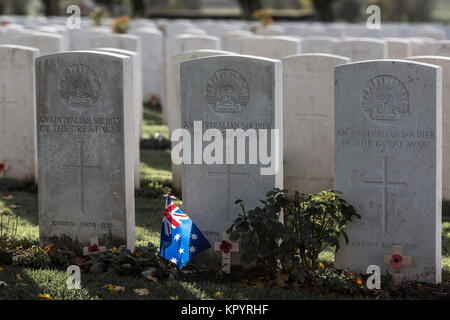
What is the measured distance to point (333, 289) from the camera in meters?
5.96

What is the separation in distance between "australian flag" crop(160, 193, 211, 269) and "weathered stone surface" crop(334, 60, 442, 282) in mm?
1169

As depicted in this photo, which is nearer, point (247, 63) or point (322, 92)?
point (247, 63)

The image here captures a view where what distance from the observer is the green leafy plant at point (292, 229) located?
600cm

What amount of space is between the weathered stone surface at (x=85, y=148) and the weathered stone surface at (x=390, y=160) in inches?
70.0

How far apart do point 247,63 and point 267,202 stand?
3.74ft

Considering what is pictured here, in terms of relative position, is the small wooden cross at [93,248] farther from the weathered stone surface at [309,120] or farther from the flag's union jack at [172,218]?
the weathered stone surface at [309,120]

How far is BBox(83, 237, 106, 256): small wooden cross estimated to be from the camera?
6.71m

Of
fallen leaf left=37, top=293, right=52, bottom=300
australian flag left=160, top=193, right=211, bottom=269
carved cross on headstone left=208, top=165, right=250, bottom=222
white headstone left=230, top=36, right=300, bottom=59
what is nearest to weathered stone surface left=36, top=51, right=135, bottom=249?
australian flag left=160, top=193, right=211, bottom=269

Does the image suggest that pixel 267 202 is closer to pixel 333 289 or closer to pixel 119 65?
pixel 333 289

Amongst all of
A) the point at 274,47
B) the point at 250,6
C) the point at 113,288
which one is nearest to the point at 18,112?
the point at 274,47

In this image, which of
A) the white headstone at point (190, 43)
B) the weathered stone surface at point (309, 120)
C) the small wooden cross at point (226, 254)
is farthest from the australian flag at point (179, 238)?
the white headstone at point (190, 43)
